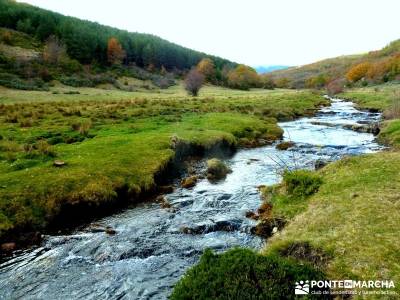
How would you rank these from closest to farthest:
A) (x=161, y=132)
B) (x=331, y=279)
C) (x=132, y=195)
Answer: (x=331, y=279), (x=132, y=195), (x=161, y=132)

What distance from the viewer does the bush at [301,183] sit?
64.4 ft

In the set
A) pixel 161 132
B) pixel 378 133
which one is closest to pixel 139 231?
pixel 161 132

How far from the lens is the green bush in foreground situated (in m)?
9.58

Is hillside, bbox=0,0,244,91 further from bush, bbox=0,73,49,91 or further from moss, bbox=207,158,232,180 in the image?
moss, bbox=207,158,232,180

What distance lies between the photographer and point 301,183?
20.1m

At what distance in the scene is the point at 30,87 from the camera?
8656cm

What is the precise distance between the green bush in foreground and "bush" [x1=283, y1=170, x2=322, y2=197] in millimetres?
8973

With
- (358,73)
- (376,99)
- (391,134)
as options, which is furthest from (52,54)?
(358,73)

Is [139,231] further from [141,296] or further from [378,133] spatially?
[378,133]

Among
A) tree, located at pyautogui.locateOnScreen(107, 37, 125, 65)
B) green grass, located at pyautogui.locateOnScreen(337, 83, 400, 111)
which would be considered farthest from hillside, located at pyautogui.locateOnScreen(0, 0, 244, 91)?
green grass, located at pyautogui.locateOnScreen(337, 83, 400, 111)

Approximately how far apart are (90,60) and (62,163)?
140490mm

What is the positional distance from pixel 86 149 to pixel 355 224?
22.7 metres

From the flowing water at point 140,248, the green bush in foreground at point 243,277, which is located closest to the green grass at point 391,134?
the flowing water at point 140,248

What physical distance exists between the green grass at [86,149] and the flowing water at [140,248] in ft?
8.18
